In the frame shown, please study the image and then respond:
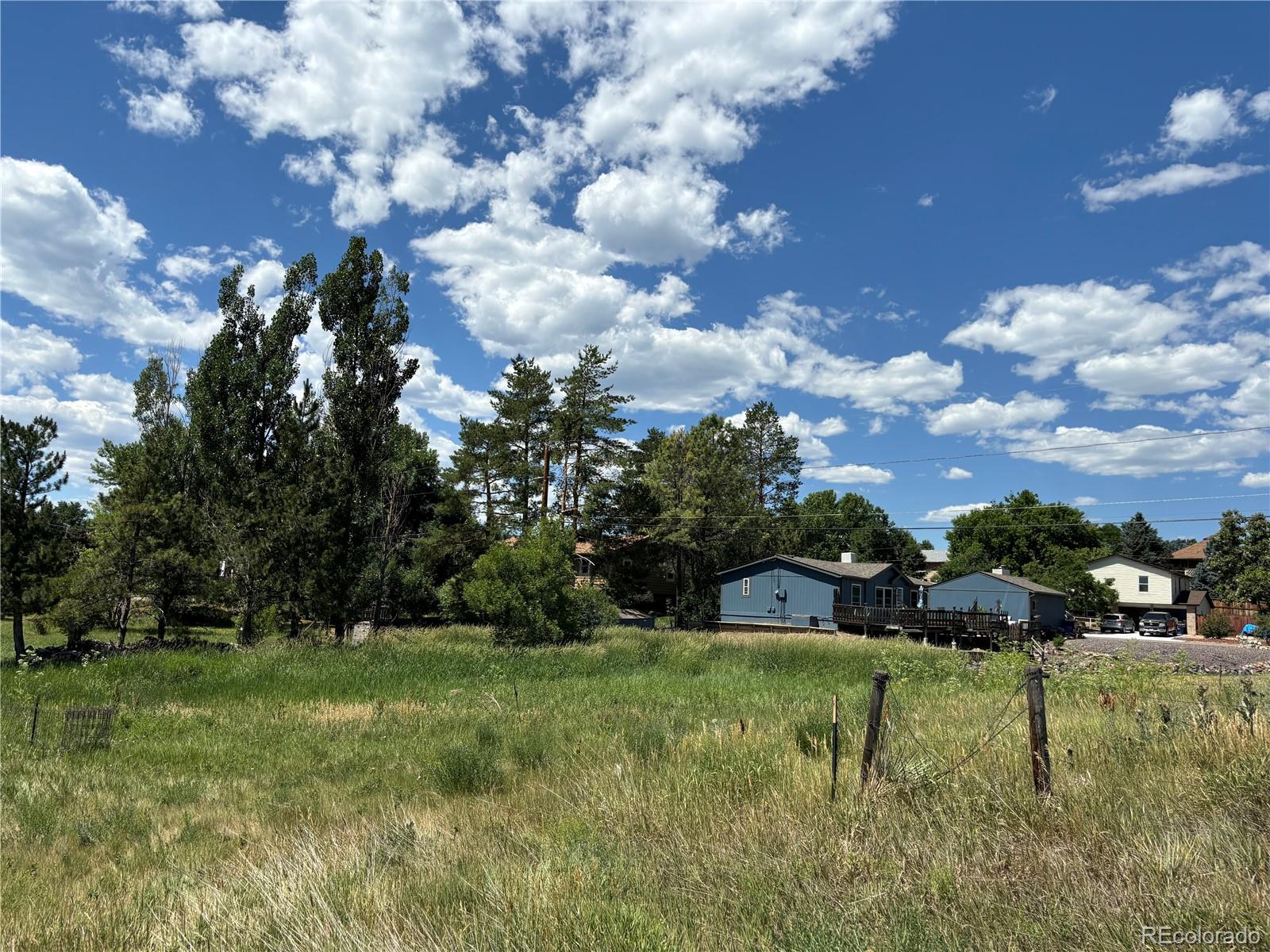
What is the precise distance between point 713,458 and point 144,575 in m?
33.1

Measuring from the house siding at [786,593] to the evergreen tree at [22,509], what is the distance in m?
34.2

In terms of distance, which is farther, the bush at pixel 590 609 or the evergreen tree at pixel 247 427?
the bush at pixel 590 609

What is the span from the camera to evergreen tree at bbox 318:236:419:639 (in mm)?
26125

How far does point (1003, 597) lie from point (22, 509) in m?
50.0

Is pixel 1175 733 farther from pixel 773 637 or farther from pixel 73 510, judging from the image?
pixel 73 510

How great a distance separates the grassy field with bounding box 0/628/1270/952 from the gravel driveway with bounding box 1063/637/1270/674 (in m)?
15.1

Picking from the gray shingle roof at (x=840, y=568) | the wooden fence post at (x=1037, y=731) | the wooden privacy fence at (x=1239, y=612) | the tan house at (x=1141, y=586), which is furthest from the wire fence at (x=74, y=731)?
the tan house at (x=1141, y=586)

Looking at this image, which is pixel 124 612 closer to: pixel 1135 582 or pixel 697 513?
pixel 697 513

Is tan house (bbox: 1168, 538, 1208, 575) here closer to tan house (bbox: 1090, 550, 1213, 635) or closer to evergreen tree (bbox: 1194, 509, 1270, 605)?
tan house (bbox: 1090, 550, 1213, 635)

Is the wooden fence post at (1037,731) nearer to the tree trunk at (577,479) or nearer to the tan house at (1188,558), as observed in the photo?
the tree trunk at (577,479)

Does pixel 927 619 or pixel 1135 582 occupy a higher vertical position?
pixel 1135 582

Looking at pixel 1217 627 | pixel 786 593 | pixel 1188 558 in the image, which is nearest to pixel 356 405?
pixel 786 593

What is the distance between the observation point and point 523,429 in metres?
45.7

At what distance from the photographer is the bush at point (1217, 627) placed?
43.8 m
